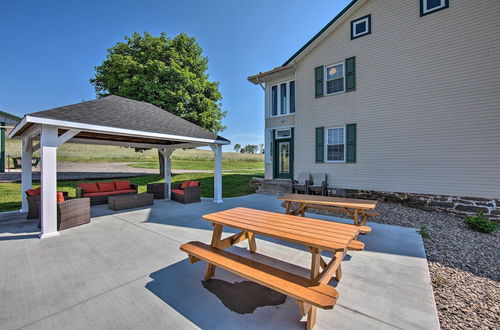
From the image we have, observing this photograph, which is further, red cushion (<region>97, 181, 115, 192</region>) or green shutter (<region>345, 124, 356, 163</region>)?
green shutter (<region>345, 124, 356, 163</region>)

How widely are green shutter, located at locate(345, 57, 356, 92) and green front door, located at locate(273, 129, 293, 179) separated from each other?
347cm

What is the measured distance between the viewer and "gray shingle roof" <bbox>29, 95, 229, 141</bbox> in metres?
5.08

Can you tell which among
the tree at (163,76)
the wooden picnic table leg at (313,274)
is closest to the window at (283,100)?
the tree at (163,76)

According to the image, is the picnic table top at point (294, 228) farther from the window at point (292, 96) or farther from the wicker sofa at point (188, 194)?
the window at point (292, 96)

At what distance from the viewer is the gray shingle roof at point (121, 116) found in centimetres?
508

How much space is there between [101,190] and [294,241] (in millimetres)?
8686

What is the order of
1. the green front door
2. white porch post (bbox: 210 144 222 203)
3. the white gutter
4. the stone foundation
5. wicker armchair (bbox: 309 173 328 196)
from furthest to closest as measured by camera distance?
the green front door, wicker armchair (bbox: 309 173 328 196), white porch post (bbox: 210 144 222 203), the stone foundation, the white gutter

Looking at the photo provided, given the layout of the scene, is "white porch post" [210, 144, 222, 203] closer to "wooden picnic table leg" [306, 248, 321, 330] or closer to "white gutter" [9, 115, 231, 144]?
"white gutter" [9, 115, 231, 144]

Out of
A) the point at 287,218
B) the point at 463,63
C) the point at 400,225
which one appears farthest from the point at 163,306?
the point at 463,63

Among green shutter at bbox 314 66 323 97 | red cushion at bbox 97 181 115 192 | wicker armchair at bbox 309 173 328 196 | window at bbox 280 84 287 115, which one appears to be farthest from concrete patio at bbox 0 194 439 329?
window at bbox 280 84 287 115

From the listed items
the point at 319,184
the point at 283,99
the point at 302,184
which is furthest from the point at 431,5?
the point at 302,184

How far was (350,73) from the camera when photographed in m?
8.68

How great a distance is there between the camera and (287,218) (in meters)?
3.17

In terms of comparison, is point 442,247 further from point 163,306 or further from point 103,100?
point 103,100
